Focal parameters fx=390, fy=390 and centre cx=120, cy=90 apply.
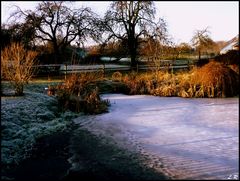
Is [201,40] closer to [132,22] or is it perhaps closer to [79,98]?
[132,22]

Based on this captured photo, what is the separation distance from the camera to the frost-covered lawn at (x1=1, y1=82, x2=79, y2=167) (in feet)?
32.8

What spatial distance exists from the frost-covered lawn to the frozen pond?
1.05 meters

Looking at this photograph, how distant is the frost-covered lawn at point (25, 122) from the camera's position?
9.99 metres

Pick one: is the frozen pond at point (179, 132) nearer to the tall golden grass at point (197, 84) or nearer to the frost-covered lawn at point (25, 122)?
the frost-covered lawn at point (25, 122)

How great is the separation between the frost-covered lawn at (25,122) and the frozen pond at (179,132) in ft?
3.43

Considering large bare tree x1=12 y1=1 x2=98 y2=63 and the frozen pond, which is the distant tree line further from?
the frozen pond

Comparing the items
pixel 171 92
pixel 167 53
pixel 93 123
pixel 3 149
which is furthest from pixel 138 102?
pixel 167 53

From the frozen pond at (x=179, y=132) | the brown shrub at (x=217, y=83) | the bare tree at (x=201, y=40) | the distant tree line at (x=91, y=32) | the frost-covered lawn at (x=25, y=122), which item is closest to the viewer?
the frozen pond at (x=179, y=132)

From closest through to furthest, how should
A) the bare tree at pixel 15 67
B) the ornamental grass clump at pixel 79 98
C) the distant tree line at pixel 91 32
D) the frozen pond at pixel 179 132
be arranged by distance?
the frozen pond at pixel 179 132 → the ornamental grass clump at pixel 79 98 → the bare tree at pixel 15 67 → the distant tree line at pixel 91 32

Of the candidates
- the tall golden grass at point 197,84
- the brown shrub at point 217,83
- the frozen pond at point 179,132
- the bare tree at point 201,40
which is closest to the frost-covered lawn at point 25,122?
the frozen pond at point 179,132

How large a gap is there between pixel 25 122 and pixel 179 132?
491cm

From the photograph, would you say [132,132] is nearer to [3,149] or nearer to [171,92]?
[3,149]

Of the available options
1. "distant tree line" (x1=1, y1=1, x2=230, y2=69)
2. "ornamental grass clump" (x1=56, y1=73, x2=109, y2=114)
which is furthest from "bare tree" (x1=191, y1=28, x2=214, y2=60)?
"ornamental grass clump" (x1=56, y1=73, x2=109, y2=114)

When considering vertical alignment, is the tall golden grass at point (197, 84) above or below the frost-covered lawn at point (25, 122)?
above
